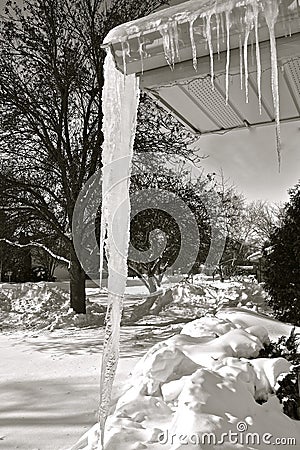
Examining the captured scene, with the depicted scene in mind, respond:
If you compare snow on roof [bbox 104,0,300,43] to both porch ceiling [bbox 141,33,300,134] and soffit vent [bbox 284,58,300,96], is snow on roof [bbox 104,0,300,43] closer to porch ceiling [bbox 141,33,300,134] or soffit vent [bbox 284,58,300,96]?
porch ceiling [bbox 141,33,300,134]

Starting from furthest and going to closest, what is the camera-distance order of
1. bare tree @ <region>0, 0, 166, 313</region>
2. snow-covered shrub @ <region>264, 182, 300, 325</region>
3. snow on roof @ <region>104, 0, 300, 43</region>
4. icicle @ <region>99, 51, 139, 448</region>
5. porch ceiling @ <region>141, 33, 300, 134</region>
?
bare tree @ <region>0, 0, 166, 313</region> → snow-covered shrub @ <region>264, 182, 300, 325</region> → icicle @ <region>99, 51, 139, 448</region> → porch ceiling @ <region>141, 33, 300, 134</region> → snow on roof @ <region>104, 0, 300, 43</region>

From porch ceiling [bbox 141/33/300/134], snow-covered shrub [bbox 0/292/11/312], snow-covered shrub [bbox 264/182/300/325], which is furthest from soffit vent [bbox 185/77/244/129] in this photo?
snow-covered shrub [bbox 0/292/11/312]

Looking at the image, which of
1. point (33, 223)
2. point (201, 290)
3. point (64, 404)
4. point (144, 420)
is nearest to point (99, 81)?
point (33, 223)

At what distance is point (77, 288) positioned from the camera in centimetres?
948

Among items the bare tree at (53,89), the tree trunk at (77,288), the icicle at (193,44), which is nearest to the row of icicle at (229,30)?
the icicle at (193,44)

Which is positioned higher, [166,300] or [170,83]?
[170,83]

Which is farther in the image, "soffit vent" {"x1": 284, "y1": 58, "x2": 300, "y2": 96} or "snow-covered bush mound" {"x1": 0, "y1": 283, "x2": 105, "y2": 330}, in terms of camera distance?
"snow-covered bush mound" {"x1": 0, "y1": 283, "x2": 105, "y2": 330}

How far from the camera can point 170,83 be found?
2.30 metres

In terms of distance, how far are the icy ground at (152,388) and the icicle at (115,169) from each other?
Result: 47cm

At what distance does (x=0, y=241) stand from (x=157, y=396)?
808 cm

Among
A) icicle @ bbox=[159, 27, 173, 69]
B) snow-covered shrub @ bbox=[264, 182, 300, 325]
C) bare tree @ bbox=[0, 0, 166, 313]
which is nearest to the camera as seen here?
icicle @ bbox=[159, 27, 173, 69]

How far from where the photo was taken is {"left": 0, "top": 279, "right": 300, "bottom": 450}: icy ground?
2.39 meters

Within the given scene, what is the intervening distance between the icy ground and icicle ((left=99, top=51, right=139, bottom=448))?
0.47 metres

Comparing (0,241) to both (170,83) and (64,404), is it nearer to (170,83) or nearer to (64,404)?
(64,404)
